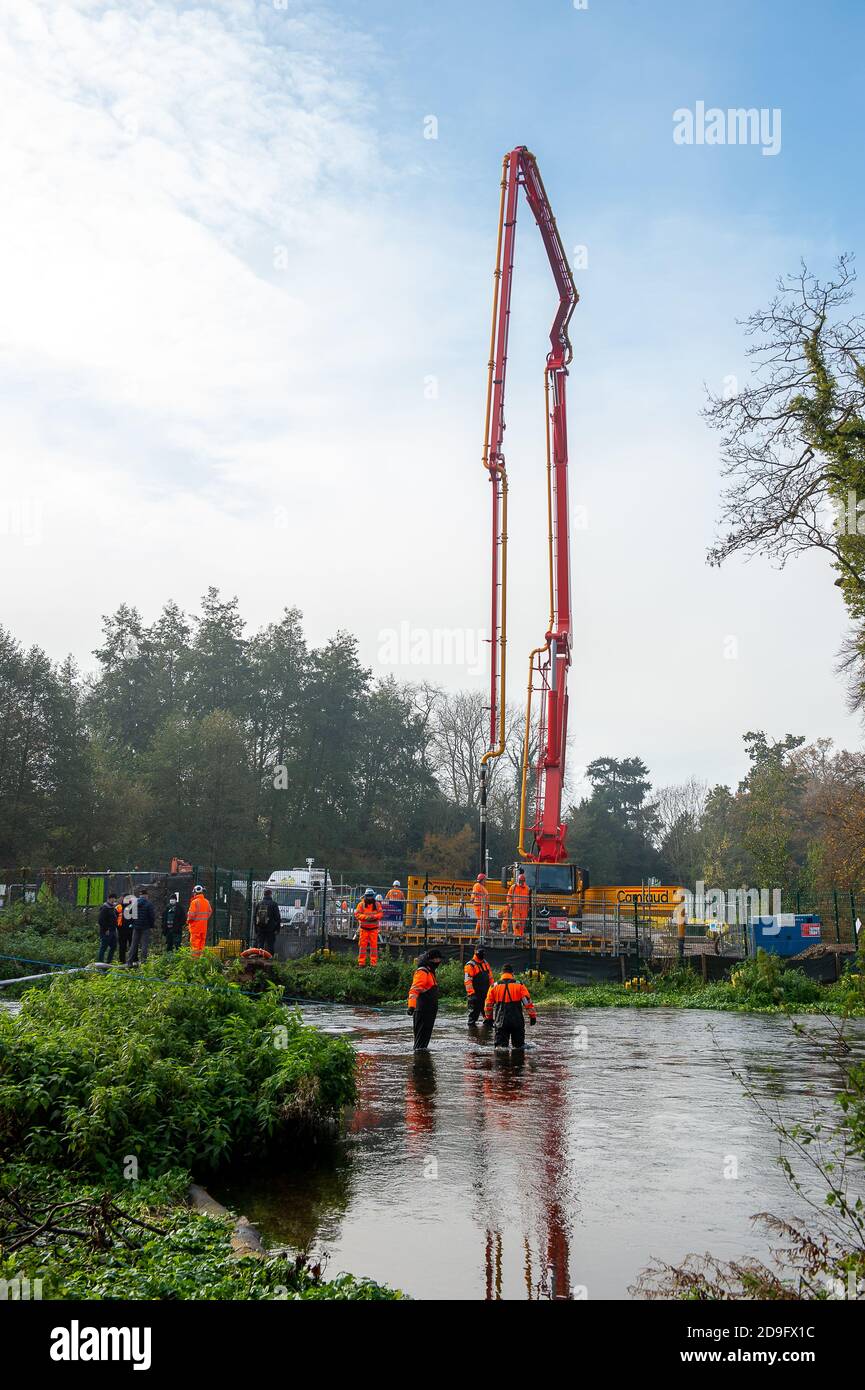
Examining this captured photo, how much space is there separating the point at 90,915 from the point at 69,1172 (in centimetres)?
2465

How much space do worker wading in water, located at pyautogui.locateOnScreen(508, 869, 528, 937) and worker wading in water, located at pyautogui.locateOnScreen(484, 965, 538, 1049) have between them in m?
12.4

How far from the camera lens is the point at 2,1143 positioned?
26.8ft

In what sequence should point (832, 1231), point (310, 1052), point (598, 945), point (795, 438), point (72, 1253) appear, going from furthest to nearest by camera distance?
1. point (598, 945)
2. point (795, 438)
3. point (310, 1052)
4. point (832, 1231)
5. point (72, 1253)

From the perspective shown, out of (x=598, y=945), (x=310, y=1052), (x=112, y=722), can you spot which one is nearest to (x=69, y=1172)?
(x=310, y=1052)

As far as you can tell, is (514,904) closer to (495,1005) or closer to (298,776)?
(495,1005)

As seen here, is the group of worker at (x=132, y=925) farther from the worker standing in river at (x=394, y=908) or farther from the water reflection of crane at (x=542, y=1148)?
the water reflection of crane at (x=542, y=1148)

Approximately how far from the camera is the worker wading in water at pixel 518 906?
28312 millimetres

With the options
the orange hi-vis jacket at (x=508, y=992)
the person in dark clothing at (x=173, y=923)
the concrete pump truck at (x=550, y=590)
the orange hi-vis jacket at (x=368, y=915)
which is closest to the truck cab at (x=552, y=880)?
the concrete pump truck at (x=550, y=590)

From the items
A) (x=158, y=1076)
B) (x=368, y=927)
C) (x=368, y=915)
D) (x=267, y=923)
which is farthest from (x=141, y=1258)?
(x=368, y=927)

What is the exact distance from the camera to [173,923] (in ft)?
84.5

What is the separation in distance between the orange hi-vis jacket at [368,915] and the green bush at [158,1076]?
45.3 feet

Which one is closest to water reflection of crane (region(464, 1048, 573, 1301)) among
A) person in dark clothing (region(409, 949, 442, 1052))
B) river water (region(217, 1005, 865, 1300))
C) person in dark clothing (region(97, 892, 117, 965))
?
river water (region(217, 1005, 865, 1300))
